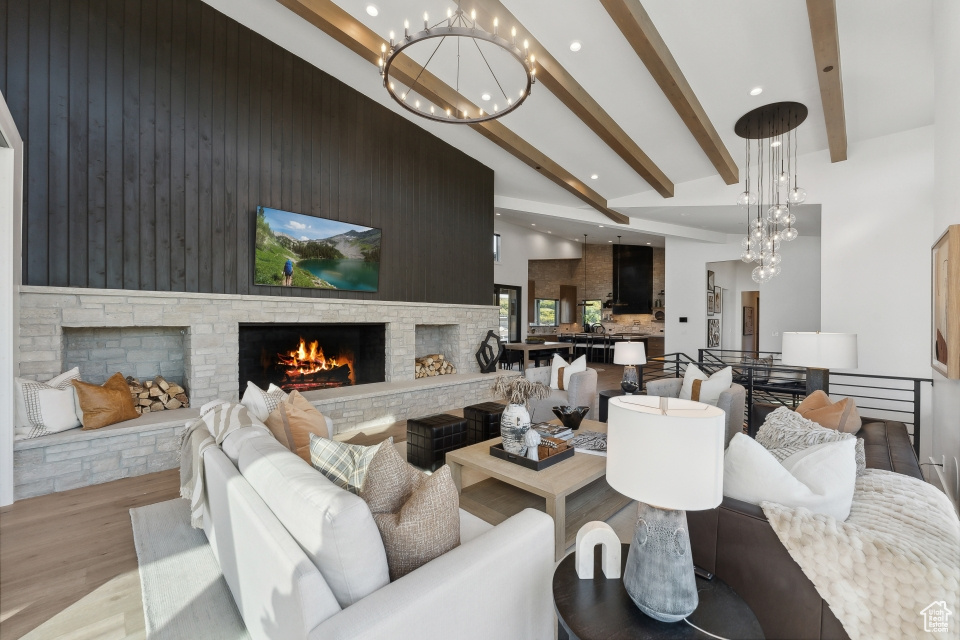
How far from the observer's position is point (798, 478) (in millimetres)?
1556

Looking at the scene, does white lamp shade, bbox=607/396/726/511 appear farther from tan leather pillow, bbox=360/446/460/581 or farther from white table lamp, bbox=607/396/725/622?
tan leather pillow, bbox=360/446/460/581

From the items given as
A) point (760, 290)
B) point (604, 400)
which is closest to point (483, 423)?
point (604, 400)

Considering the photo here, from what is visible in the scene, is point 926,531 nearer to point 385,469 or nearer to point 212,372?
point 385,469

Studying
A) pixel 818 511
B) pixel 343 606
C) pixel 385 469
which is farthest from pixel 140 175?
pixel 818 511

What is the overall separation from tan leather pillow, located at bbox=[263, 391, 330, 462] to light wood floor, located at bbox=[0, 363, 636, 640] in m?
Answer: 0.90

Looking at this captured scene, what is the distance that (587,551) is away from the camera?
1386 mm

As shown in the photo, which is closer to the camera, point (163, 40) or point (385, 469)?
point (385, 469)

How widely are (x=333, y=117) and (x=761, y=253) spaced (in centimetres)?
561

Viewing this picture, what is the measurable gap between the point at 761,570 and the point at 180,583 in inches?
99.0

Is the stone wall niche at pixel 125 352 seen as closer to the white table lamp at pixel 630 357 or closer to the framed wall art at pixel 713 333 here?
the white table lamp at pixel 630 357

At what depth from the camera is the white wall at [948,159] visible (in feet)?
7.25

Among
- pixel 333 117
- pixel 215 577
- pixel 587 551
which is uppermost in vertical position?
pixel 333 117

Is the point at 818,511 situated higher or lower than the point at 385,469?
lower

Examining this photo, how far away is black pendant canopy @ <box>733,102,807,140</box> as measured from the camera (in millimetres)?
4641
